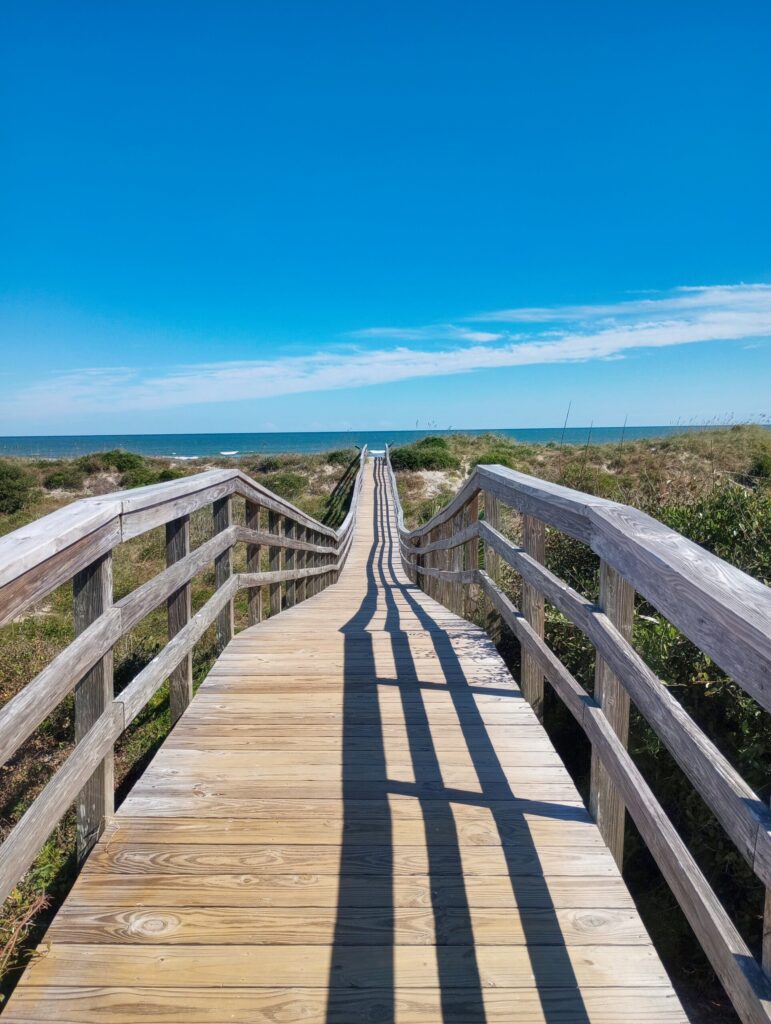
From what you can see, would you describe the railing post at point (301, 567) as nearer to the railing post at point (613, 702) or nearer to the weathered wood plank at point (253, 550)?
the weathered wood plank at point (253, 550)

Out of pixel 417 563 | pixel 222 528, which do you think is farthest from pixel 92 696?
pixel 417 563

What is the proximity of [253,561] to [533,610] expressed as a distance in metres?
2.48

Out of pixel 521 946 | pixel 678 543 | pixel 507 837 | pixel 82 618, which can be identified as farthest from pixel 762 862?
pixel 82 618

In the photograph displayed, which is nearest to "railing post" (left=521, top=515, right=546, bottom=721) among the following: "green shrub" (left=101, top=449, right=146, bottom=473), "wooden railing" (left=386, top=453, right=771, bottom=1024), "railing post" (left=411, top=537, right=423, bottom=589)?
"wooden railing" (left=386, top=453, right=771, bottom=1024)

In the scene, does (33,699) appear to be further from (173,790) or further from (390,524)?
(390,524)

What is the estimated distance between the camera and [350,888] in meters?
1.98

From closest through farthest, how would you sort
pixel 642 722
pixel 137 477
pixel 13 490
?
pixel 642 722 → pixel 13 490 → pixel 137 477

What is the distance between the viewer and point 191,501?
120 inches

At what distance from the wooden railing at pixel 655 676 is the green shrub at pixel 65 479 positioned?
1001 inches

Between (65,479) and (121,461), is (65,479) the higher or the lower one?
the lower one

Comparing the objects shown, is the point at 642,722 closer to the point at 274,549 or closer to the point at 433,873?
the point at 433,873

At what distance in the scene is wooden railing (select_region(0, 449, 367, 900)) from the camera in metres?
1.58

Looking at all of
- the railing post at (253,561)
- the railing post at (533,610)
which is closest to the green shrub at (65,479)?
the railing post at (253,561)

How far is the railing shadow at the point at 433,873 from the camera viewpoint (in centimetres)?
163
